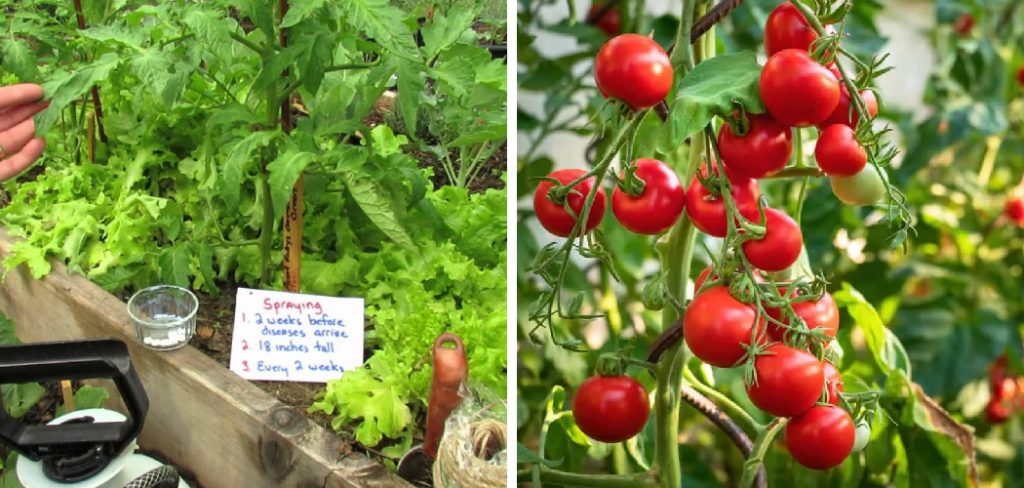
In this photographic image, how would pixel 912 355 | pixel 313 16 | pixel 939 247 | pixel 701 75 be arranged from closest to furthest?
pixel 701 75, pixel 313 16, pixel 912 355, pixel 939 247

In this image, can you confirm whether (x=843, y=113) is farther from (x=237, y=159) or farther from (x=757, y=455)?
(x=237, y=159)

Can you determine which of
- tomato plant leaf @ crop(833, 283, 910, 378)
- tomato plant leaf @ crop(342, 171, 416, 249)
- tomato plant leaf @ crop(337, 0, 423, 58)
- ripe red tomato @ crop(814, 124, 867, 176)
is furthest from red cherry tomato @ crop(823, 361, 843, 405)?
tomato plant leaf @ crop(342, 171, 416, 249)

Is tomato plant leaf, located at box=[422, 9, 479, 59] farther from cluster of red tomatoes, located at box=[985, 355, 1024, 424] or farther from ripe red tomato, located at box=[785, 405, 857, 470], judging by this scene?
cluster of red tomatoes, located at box=[985, 355, 1024, 424]

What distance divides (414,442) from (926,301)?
0.69 meters

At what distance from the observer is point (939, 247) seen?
1.36 meters

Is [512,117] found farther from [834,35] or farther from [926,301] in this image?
[926,301]

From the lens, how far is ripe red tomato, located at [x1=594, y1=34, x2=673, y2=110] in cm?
45

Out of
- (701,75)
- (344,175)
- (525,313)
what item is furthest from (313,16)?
(701,75)

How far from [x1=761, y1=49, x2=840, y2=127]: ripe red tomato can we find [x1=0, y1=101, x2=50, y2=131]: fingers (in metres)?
0.59

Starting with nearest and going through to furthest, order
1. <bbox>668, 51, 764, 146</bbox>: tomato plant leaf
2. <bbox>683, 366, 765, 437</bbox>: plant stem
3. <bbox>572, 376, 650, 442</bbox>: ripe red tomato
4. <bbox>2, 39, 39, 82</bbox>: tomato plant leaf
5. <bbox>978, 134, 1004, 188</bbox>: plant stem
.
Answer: <bbox>668, 51, 764, 146</bbox>: tomato plant leaf, <bbox>572, 376, 650, 442</bbox>: ripe red tomato, <bbox>683, 366, 765, 437</bbox>: plant stem, <bbox>2, 39, 39, 82</bbox>: tomato plant leaf, <bbox>978, 134, 1004, 188</bbox>: plant stem

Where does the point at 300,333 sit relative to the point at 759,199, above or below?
below

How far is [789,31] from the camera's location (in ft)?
1.60

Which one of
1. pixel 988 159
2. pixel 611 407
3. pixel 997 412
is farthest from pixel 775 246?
pixel 988 159

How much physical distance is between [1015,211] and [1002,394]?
0.23 metres
